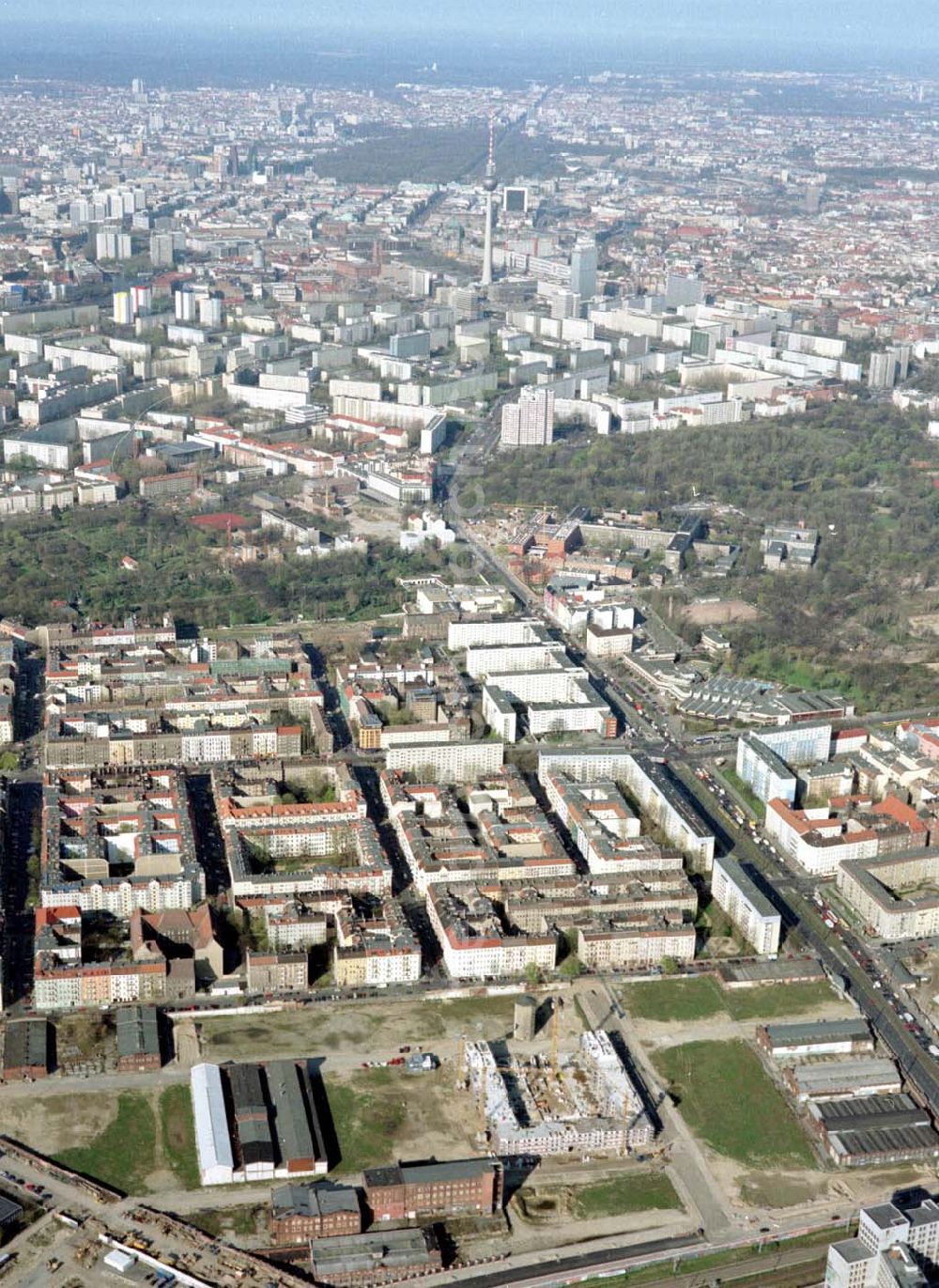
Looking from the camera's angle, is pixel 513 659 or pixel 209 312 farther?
pixel 209 312

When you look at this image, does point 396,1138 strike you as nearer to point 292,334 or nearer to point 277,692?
point 277,692

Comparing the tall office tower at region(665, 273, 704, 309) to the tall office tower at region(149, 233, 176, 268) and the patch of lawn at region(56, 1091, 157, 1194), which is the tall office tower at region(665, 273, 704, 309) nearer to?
the tall office tower at region(149, 233, 176, 268)

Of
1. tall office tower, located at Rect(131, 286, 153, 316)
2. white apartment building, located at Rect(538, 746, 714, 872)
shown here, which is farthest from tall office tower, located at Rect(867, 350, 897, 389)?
white apartment building, located at Rect(538, 746, 714, 872)

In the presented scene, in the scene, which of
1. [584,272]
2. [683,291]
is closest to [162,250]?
[584,272]

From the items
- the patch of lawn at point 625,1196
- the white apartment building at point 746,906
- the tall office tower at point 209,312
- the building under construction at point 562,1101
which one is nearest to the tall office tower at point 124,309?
the tall office tower at point 209,312

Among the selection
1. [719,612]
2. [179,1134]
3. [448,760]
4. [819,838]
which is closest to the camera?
[179,1134]

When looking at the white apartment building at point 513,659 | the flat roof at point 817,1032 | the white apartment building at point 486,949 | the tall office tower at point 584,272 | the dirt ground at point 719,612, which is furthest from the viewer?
the tall office tower at point 584,272

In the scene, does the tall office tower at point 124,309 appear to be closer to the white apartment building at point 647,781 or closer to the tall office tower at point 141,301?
the tall office tower at point 141,301

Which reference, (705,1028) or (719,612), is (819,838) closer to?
(705,1028)
